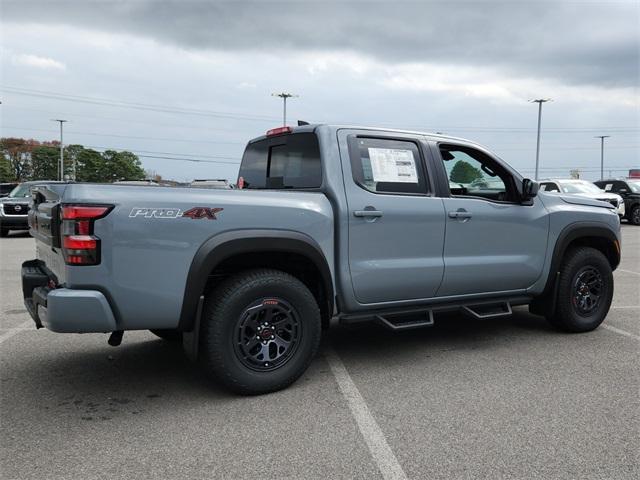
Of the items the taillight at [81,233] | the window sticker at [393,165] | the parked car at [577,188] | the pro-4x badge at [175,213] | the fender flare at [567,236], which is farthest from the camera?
the parked car at [577,188]

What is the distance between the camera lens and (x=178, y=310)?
3521 millimetres

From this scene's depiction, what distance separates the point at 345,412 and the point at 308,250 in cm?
111

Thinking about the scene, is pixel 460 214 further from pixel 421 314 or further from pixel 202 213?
pixel 202 213

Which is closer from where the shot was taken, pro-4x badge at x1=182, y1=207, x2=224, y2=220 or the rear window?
pro-4x badge at x1=182, y1=207, x2=224, y2=220

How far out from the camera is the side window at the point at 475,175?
4801mm

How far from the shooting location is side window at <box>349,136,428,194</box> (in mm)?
4285

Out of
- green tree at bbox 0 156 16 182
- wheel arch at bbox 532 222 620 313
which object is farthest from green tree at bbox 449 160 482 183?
green tree at bbox 0 156 16 182

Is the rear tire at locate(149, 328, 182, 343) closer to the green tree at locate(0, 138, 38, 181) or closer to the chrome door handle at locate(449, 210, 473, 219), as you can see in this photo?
the chrome door handle at locate(449, 210, 473, 219)

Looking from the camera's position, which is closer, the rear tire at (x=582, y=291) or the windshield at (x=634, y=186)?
the rear tire at (x=582, y=291)

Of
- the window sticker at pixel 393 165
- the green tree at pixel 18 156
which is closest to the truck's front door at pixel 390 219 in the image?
the window sticker at pixel 393 165

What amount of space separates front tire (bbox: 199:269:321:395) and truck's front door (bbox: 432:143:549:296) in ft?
4.42

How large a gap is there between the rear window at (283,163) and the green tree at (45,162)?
90.5 meters

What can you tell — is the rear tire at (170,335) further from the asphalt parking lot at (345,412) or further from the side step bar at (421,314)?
the side step bar at (421,314)

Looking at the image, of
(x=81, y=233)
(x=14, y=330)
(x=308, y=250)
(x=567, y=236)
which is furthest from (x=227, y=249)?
(x=567, y=236)
